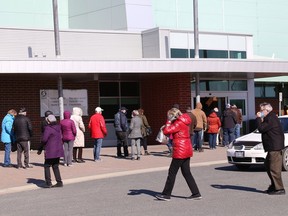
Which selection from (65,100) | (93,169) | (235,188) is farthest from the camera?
(65,100)

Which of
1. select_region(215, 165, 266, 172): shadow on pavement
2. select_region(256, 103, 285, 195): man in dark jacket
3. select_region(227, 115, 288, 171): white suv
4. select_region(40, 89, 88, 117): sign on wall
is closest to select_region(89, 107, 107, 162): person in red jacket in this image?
select_region(215, 165, 266, 172): shadow on pavement

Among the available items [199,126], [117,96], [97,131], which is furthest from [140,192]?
[117,96]

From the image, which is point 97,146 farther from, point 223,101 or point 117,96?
point 223,101

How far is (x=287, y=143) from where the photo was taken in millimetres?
14523

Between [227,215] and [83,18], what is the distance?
2414cm

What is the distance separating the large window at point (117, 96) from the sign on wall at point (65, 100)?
36.7 inches

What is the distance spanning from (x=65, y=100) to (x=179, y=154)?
49.3 ft

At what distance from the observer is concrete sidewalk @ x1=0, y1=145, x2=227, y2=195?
1388 cm

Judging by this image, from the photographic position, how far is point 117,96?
26.0 meters

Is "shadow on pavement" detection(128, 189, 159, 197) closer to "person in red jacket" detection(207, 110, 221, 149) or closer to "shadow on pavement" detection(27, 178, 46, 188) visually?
"shadow on pavement" detection(27, 178, 46, 188)

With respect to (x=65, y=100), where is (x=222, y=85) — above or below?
above

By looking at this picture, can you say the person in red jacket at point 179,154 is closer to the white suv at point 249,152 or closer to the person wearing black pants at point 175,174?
the person wearing black pants at point 175,174

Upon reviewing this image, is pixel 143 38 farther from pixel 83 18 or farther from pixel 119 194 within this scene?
pixel 119 194

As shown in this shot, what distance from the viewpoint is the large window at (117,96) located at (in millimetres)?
25625
